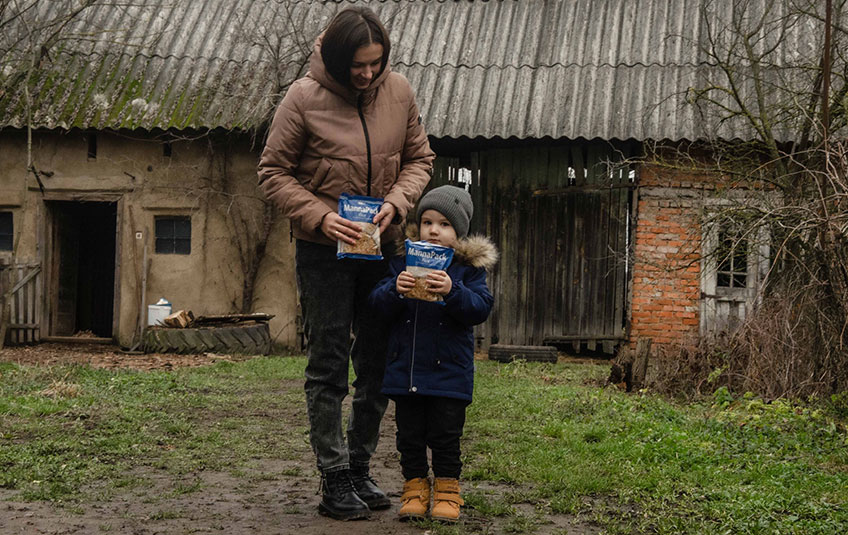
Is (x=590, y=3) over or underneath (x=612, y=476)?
over

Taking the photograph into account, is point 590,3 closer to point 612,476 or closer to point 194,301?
point 194,301

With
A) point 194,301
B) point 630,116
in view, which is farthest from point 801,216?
point 194,301

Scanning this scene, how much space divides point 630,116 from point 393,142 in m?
8.52

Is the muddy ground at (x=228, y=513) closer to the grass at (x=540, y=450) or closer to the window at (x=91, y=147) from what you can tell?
the grass at (x=540, y=450)

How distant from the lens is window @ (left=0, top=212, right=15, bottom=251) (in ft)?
43.2

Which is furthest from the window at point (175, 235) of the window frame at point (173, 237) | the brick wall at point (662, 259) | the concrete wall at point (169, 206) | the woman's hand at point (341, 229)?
the woman's hand at point (341, 229)

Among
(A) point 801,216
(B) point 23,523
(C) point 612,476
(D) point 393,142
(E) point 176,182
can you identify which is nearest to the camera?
(B) point 23,523

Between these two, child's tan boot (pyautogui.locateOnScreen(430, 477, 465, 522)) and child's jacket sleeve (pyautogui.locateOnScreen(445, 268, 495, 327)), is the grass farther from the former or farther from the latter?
child's jacket sleeve (pyautogui.locateOnScreen(445, 268, 495, 327))

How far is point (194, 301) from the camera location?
42.4 feet

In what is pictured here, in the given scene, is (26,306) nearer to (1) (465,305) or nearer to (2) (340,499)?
(2) (340,499)

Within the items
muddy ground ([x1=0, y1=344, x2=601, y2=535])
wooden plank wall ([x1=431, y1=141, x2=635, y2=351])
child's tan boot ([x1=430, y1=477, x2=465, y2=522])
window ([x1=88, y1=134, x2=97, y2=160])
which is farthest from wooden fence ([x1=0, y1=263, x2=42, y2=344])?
child's tan boot ([x1=430, y1=477, x2=465, y2=522])

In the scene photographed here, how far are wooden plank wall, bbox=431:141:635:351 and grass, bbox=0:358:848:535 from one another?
403cm

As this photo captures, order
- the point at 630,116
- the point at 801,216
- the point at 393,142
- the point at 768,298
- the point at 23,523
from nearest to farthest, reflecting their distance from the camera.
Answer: the point at 23,523
the point at 393,142
the point at 801,216
the point at 768,298
the point at 630,116

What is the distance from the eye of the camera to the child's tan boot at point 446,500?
11.9ft
